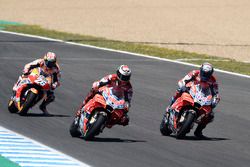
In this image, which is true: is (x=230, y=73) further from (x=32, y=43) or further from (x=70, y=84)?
(x=32, y=43)

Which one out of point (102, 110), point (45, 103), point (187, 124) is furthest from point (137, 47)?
point (102, 110)

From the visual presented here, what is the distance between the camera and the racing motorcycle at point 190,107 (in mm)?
17125

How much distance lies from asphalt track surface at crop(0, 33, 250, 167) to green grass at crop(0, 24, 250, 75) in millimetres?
1682

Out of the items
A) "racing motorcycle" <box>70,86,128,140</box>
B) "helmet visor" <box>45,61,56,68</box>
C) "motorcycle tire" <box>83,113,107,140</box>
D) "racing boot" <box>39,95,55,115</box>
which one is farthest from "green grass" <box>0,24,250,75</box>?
"motorcycle tire" <box>83,113,107,140</box>

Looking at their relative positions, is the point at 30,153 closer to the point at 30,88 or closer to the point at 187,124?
the point at 187,124

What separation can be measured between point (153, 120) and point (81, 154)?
546 cm

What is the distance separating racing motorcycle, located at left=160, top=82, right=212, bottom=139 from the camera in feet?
56.2

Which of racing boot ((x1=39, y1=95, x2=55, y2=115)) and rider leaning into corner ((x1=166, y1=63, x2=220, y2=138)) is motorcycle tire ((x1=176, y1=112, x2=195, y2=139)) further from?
racing boot ((x1=39, y1=95, x2=55, y2=115))

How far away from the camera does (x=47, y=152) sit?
15133mm

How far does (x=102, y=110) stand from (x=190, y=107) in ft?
6.36

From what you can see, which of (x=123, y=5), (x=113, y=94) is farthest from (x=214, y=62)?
(x=123, y=5)

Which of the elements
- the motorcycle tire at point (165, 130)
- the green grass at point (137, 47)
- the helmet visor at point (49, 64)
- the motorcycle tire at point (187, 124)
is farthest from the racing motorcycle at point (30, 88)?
the green grass at point (137, 47)

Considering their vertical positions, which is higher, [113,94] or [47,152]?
[113,94]

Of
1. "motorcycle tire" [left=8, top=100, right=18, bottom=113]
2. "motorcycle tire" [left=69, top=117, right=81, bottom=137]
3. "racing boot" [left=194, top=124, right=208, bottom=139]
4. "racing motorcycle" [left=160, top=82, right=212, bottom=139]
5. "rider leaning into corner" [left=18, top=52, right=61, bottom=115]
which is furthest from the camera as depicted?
"motorcycle tire" [left=8, top=100, right=18, bottom=113]
